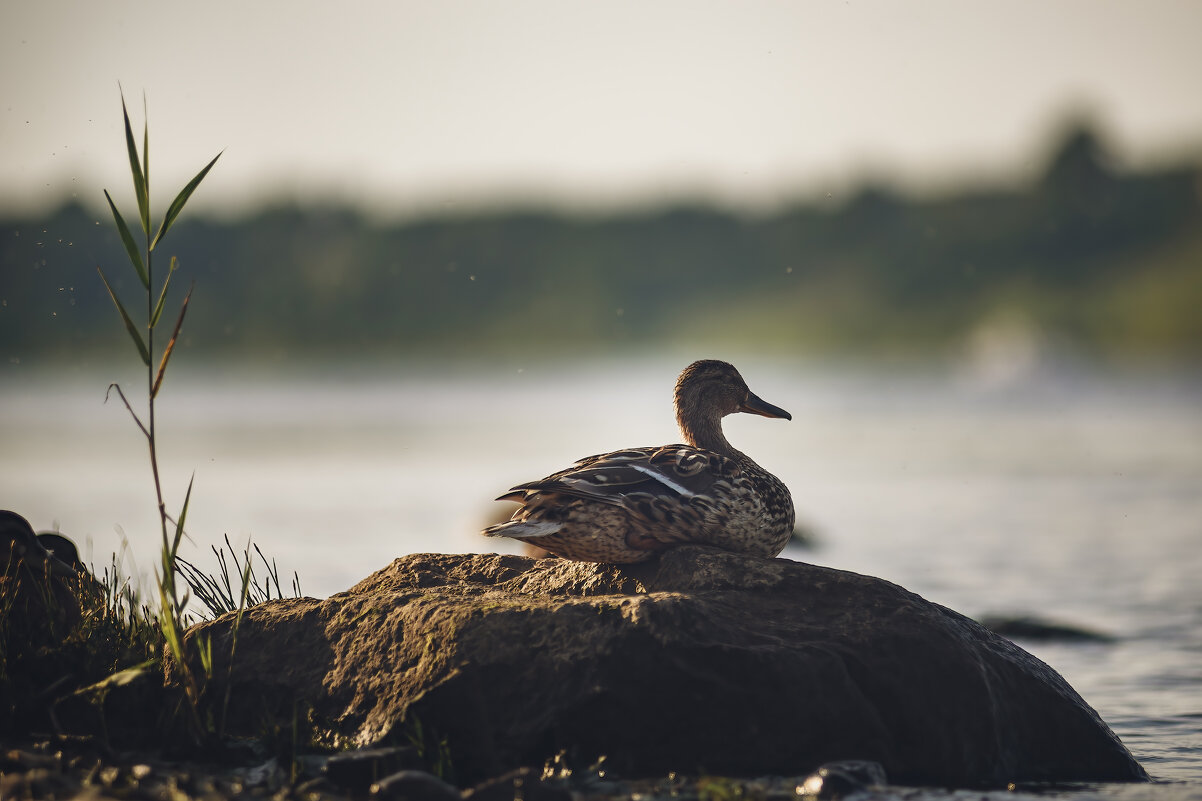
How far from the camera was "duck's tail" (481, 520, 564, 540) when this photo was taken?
23.9 feet

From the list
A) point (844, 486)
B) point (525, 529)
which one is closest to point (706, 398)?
point (525, 529)

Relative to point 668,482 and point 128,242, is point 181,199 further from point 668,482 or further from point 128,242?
point 668,482

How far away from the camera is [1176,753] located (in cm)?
833

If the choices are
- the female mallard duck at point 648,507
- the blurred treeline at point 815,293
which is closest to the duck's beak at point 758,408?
the female mallard duck at point 648,507

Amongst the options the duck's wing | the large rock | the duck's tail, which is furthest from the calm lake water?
the duck's tail

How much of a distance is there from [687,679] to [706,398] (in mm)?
2632

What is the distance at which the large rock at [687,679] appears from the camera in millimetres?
6652

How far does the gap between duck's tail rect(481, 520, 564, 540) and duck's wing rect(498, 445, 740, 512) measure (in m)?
0.18

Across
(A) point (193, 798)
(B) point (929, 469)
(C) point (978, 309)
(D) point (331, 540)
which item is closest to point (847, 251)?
(C) point (978, 309)

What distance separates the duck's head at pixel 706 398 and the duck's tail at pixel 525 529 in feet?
5.64

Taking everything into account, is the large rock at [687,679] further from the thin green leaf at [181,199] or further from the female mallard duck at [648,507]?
the thin green leaf at [181,199]

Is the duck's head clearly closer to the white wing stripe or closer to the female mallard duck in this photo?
the female mallard duck

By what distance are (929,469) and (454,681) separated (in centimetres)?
2414

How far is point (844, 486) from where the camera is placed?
26.8 metres
